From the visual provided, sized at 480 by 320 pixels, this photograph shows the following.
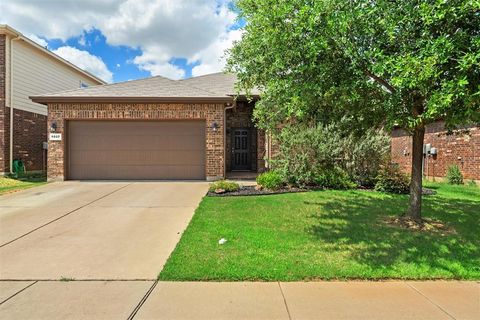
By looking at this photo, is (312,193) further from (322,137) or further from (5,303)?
(5,303)

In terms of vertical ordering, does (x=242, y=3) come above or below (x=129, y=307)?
above

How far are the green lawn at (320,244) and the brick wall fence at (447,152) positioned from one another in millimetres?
4765

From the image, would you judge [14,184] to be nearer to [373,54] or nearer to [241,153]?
[241,153]

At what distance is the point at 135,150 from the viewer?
1276cm

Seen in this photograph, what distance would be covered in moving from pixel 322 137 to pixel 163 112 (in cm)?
618

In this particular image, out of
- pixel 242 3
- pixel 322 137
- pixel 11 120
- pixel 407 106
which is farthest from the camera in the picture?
pixel 11 120

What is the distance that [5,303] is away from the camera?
3.34 meters

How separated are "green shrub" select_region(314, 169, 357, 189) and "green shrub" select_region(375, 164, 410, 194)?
2.55ft

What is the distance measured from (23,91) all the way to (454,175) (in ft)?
62.2

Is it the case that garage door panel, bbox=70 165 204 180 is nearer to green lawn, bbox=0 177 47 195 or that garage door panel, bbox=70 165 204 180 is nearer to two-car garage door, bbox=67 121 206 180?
two-car garage door, bbox=67 121 206 180

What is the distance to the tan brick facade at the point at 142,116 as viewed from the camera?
1234 centimetres

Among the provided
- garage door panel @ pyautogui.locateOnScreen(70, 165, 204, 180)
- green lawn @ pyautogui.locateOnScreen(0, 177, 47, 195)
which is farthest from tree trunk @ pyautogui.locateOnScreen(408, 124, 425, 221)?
green lawn @ pyautogui.locateOnScreen(0, 177, 47, 195)

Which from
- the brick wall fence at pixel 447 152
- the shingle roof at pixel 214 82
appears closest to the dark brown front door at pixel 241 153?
the shingle roof at pixel 214 82

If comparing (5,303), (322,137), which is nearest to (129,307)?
(5,303)
